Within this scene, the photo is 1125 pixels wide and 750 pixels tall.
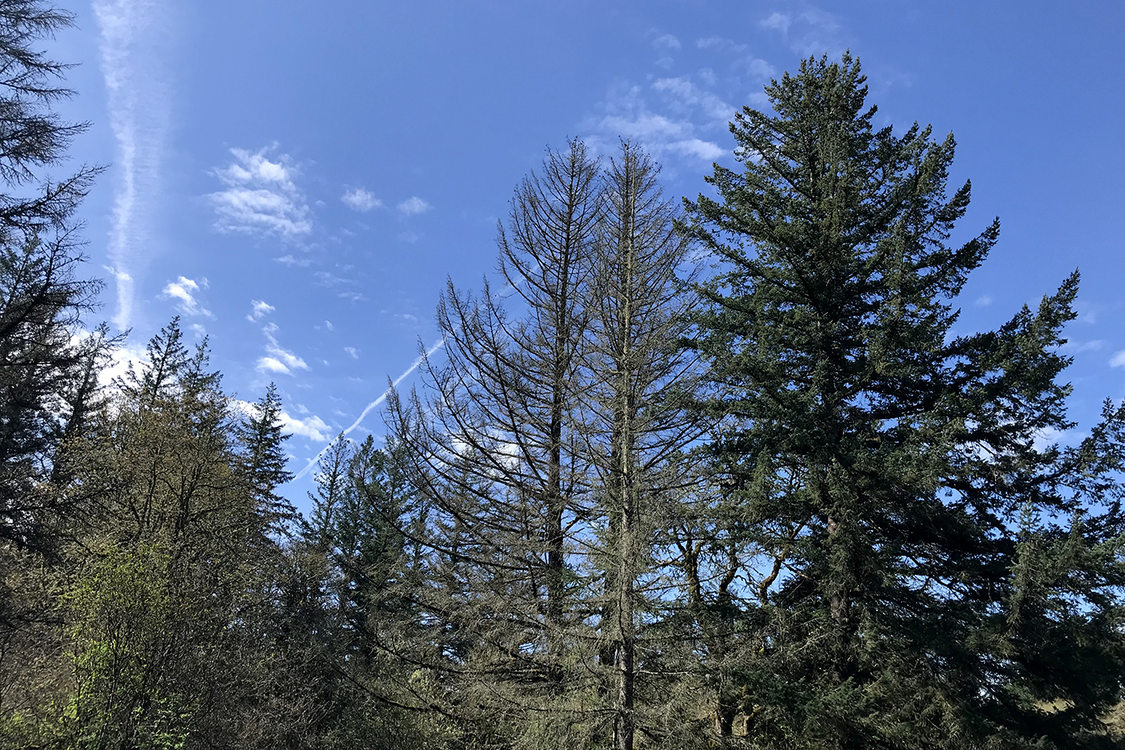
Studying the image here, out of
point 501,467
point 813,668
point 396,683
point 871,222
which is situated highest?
point 871,222

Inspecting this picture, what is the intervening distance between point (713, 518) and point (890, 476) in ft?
8.84

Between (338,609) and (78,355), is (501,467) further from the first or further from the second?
(338,609)

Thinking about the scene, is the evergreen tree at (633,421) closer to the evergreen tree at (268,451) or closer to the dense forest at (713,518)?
the dense forest at (713,518)

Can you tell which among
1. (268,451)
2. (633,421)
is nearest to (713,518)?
(633,421)

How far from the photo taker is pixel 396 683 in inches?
516

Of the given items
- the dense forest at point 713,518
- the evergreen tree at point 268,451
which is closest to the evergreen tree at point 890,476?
the dense forest at point 713,518

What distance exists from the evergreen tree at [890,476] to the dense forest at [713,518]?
2.1 inches

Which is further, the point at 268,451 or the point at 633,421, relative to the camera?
the point at 268,451

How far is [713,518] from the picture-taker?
965cm

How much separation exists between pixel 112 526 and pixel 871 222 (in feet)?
62.3

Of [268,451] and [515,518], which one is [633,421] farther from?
[268,451]

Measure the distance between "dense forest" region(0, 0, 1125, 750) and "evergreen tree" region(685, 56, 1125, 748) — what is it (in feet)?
0.18

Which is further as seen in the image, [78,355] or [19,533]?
[19,533]

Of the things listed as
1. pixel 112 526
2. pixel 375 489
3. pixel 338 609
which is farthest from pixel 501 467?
pixel 375 489
